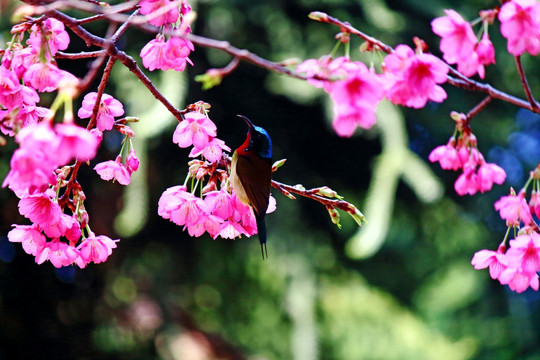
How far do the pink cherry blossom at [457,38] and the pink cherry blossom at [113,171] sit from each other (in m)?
0.34

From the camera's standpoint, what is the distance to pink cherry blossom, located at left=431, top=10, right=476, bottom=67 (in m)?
0.49

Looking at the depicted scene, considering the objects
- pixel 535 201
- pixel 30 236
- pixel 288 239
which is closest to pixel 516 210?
pixel 535 201

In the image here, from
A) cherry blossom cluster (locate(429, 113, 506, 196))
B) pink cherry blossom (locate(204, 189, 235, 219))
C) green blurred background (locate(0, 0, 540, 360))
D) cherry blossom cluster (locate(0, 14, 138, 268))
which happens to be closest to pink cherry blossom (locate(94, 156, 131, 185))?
cherry blossom cluster (locate(0, 14, 138, 268))

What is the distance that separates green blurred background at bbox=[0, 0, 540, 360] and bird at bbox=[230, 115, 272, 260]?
85 centimetres

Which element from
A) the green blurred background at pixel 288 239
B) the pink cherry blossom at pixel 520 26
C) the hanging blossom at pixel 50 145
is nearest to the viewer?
the hanging blossom at pixel 50 145

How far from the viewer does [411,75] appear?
18.8 inches

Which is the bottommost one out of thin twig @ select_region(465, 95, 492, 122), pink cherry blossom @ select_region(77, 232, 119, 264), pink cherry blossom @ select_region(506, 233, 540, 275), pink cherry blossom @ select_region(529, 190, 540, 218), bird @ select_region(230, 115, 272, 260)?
pink cherry blossom @ select_region(77, 232, 119, 264)

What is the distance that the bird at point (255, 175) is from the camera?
59cm

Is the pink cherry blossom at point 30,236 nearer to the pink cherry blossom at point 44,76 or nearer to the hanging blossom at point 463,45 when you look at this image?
the pink cherry blossom at point 44,76

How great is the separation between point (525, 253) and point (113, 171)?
1.40ft

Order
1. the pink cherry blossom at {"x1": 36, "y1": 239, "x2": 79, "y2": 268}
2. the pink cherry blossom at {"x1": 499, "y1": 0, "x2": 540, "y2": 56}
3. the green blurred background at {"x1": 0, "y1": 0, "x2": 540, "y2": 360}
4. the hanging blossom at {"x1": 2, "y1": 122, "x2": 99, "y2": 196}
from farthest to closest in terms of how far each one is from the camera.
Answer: the green blurred background at {"x1": 0, "y1": 0, "x2": 540, "y2": 360} < the pink cherry blossom at {"x1": 36, "y1": 239, "x2": 79, "y2": 268} < the pink cherry blossom at {"x1": 499, "y1": 0, "x2": 540, "y2": 56} < the hanging blossom at {"x1": 2, "y1": 122, "x2": 99, "y2": 196}

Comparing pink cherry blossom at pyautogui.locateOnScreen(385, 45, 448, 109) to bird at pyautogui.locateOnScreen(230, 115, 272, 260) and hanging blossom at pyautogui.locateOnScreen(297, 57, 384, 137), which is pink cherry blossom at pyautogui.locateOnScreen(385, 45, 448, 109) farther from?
bird at pyautogui.locateOnScreen(230, 115, 272, 260)

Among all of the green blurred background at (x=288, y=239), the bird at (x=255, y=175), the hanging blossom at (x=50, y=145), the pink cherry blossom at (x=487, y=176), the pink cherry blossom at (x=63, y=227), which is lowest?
the green blurred background at (x=288, y=239)

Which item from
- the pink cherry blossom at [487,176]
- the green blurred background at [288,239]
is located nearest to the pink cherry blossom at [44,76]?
the pink cherry blossom at [487,176]
